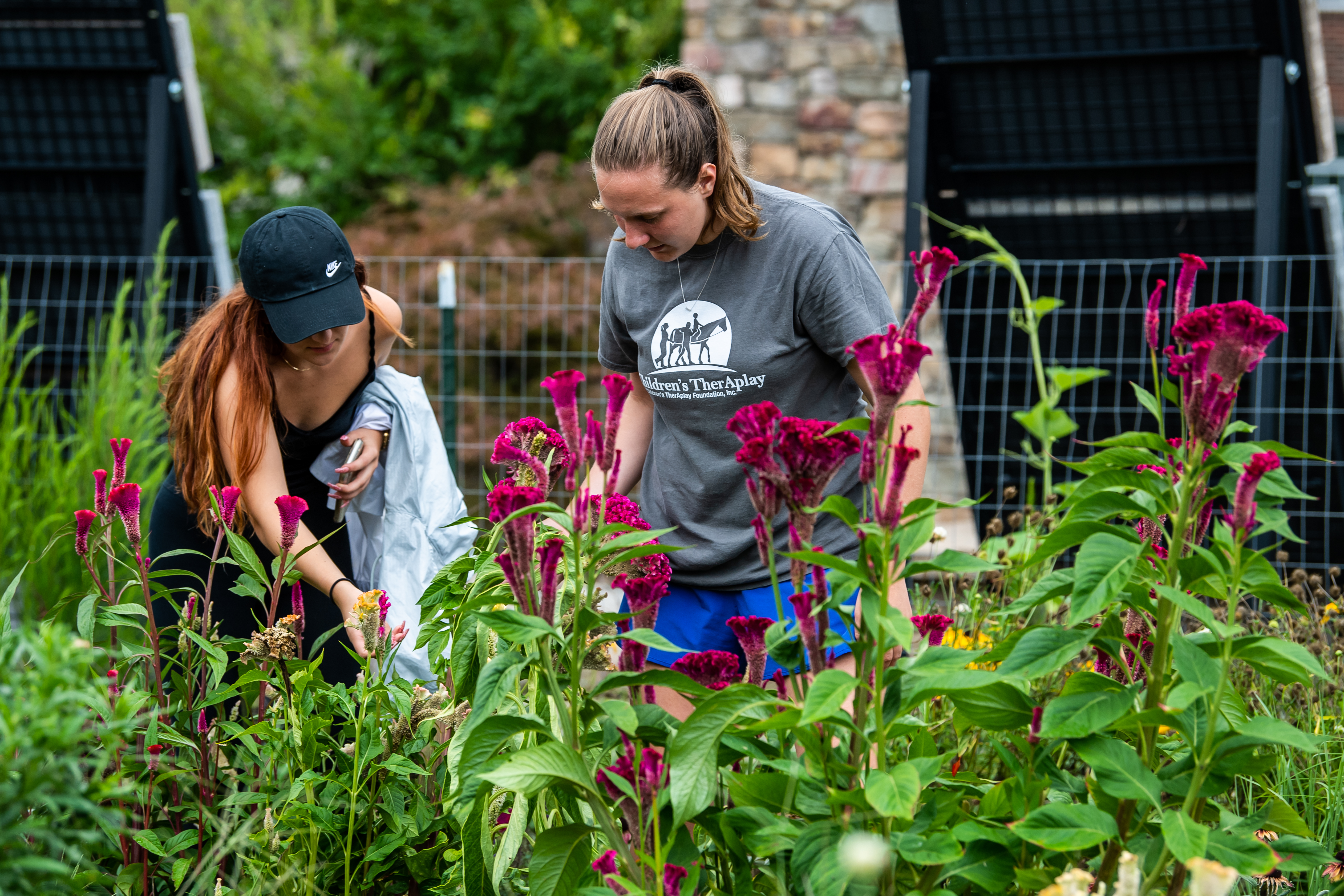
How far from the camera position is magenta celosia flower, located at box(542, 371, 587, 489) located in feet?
3.63

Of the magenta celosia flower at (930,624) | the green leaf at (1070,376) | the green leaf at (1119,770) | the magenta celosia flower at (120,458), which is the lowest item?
the green leaf at (1119,770)

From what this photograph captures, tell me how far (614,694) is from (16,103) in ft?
14.8

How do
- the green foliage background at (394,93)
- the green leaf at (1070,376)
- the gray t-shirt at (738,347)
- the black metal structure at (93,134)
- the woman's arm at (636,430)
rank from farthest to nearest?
1. the green foliage background at (394,93)
2. the black metal structure at (93,134)
3. the green leaf at (1070,376)
4. the woman's arm at (636,430)
5. the gray t-shirt at (738,347)

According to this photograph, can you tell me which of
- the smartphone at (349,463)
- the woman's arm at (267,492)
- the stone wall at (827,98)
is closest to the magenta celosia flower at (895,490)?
the woman's arm at (267,492)

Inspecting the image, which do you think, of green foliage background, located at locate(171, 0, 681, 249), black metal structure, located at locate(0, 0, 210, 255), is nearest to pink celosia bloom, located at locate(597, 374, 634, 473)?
black metal structure, located at locate(0, 0, 210, 255)

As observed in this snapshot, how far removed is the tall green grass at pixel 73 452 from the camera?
3.41 m

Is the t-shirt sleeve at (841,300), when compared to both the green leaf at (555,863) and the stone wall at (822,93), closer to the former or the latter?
the green leaf at (555,863)

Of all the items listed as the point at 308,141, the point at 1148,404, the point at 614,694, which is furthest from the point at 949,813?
the point at 308,141

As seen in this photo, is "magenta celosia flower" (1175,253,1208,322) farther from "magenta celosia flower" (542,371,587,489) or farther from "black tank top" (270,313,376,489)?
"black tank top" (270,313,376,489)

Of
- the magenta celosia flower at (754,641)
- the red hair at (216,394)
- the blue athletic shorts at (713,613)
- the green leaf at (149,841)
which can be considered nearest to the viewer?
the magenta celosia flower at (754,641)

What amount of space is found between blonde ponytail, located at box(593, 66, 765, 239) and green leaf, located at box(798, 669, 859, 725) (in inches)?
39.4

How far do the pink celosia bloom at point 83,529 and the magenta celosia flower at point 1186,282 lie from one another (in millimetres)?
1284

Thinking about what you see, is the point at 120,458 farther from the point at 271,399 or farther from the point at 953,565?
the point at 953,565

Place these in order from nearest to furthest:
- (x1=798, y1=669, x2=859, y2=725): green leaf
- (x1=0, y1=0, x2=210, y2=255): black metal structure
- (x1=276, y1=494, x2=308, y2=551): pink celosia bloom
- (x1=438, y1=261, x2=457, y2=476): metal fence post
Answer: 1. (x1=798, y1=669, x2=859, y2=725): green leaf
2. (x1=276, y1=494, x2=308, y2=551): pink celosia bloom
3. (x1=438, y1=261, x2=457, y2=476): metal fence post
4. (x1=0, y1=0, x2=210, y2=255): black metal structure
